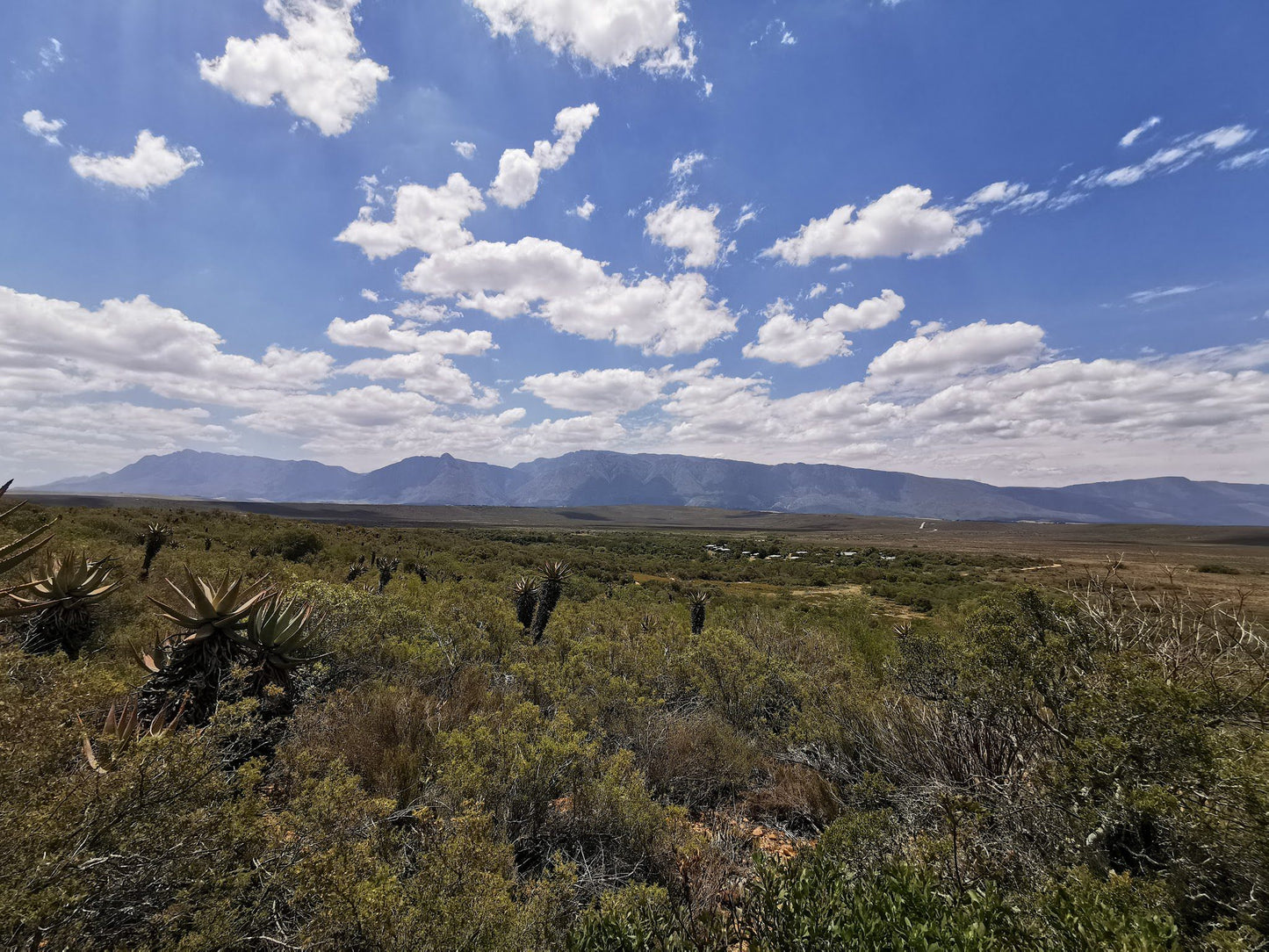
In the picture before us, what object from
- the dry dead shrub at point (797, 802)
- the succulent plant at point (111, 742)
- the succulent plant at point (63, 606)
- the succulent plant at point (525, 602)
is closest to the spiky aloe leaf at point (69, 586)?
the succulent plant at point (63, 606)

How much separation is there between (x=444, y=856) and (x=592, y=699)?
12.1 feet

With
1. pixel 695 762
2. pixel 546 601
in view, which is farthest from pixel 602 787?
pixel 546 601

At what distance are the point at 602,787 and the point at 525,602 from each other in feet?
29.0

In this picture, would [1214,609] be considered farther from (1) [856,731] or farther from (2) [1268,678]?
(1) [856,731]

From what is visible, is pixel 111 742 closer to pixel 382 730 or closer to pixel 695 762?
pixel 382 730

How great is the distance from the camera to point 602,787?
14.7 feet

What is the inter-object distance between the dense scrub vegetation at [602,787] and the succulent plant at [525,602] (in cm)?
352

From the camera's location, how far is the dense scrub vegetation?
2.70 meters

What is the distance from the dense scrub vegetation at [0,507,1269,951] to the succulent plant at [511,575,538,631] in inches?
138

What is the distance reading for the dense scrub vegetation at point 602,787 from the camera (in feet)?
8.87

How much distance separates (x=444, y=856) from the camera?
3279 mm

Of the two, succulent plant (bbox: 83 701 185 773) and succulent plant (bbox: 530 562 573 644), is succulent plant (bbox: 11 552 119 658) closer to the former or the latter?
succulent plant (bbox: 83 701 185 773)

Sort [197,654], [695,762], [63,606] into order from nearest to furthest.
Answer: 1. [197,654]
2. [695,762]
3. [63,606]

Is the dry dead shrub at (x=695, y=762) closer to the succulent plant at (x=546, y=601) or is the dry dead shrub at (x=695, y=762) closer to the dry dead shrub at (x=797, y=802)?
the dry dead shrub at (x=797, y=802)
